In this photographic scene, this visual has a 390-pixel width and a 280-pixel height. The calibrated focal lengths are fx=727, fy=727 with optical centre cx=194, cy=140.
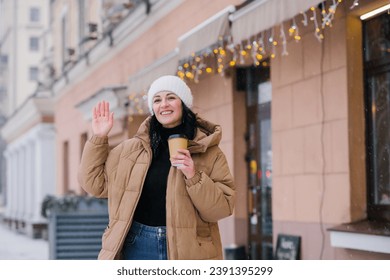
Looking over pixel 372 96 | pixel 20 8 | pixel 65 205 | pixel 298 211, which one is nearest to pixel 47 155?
pixel 20 8

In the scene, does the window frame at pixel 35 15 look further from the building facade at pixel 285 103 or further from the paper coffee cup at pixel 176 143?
the paper coffee cup at pixel 176 143

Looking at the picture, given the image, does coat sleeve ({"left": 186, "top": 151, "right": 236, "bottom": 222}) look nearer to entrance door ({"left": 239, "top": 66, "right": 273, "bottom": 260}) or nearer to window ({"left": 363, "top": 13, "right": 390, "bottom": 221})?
window ({"left": 363, "top": 13, "right": 390, "bottom": 221})

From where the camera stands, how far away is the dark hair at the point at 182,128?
6.93 ft

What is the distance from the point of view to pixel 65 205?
439 cm

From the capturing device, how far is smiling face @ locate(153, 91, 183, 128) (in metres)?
2.13

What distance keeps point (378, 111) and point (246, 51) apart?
870 mm

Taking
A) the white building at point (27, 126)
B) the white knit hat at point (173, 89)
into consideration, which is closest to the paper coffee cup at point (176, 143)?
the white knit hat at point (173, 89)

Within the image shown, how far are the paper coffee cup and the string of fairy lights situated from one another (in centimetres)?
140

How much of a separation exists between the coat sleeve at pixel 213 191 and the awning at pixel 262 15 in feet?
3.82

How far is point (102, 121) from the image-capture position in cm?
217

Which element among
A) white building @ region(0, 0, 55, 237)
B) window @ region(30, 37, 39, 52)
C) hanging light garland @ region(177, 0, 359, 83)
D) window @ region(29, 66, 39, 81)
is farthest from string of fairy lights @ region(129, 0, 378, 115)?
window @ region(29, 66, 39, 81)
